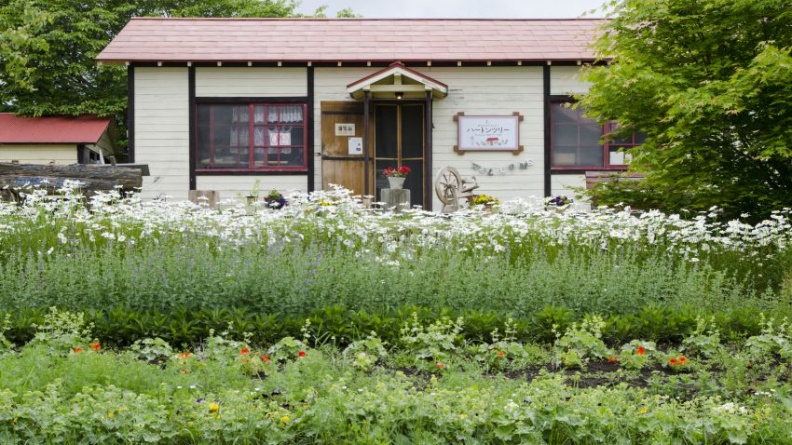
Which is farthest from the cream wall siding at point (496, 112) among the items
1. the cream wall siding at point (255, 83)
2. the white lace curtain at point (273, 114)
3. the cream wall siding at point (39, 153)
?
the cream wall siding at point (39, 153)

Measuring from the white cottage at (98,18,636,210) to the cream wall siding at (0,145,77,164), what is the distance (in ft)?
17.3

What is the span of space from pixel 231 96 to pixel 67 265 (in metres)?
10.0

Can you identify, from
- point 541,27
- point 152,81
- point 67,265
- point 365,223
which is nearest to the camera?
point 67,265

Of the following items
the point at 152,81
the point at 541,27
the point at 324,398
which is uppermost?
the point at 541,27

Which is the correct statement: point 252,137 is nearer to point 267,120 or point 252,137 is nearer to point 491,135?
point 267,120

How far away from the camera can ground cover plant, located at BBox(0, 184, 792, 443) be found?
3715 millimetres

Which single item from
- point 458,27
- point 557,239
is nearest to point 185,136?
point 458,27

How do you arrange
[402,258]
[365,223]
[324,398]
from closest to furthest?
[324,398] → [402,258] → [365,223]

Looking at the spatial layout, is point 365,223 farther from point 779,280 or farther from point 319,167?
point 319,167

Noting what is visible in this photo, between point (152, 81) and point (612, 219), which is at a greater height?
point (152, 81)

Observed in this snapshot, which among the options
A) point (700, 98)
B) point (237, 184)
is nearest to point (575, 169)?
point (237, 184)

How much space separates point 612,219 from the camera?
380 inches

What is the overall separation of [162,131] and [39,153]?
6.32 meters

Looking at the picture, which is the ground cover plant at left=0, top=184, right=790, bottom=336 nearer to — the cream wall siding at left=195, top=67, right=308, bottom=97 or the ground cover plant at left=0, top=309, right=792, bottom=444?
the ground cover plant at left=0, top=309, right=792, bottom=444
